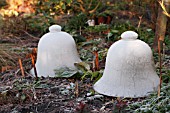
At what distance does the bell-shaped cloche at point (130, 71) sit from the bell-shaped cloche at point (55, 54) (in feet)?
2.55

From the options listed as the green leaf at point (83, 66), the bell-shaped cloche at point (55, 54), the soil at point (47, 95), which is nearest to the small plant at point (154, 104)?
the soil at point (47, 95)

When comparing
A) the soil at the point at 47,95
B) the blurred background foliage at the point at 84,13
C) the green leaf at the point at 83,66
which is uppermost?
the blurred background foliage at the point at 84,13

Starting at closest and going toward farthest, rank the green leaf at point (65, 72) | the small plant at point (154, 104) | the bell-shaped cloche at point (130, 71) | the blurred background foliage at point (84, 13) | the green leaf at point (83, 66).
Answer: the small plant at point (154, 104)
the bell-shaped cloche at point (130, 71)
the green leaf at point (65, 72)
the green leaf at point (83, 66)
the blurred background foliage at point (84, 13)

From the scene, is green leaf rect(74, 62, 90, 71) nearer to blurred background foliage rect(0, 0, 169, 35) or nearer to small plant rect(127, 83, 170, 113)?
small plant rect(127, 83, 170, 113)

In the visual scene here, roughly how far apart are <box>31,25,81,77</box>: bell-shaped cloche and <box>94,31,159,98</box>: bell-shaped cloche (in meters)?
0.78

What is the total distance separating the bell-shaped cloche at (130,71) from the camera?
289 cm

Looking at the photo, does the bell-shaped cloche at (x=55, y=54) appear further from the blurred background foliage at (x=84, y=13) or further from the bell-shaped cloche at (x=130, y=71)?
the blurred background foliage at (x=84, y=13)

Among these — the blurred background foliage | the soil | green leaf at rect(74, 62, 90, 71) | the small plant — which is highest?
the blurred background foliage

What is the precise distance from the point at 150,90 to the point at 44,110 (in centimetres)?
90

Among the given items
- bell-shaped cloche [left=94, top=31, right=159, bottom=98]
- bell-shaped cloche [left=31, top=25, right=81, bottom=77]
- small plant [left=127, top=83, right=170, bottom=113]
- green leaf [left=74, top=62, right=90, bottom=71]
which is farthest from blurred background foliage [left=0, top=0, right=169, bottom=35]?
small plant [left=127, top=83, right=170, bottom=113]

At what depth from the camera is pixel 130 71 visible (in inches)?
115

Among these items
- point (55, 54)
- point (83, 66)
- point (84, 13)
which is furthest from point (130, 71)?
point (84, 13)

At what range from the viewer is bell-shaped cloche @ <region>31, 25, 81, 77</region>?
11.9 ft

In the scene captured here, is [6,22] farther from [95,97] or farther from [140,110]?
[140,110]
